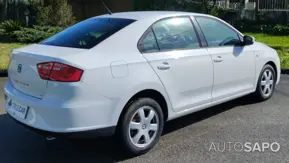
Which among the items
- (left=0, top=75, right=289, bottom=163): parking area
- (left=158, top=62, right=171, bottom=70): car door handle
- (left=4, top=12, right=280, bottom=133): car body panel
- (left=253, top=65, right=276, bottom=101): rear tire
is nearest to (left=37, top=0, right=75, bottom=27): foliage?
(left=0, top=75, right=289, bottom=163): parking area

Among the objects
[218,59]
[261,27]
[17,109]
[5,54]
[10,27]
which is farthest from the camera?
[261,27]

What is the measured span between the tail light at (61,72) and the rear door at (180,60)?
878 mm

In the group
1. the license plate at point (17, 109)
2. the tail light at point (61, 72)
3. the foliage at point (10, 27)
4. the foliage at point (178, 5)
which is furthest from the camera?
the foliage at point (178, 5)

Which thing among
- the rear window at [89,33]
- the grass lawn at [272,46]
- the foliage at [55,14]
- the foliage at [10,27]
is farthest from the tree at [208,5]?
the rear window at [89,33]

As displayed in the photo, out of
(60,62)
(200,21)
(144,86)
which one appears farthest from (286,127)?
(60,62)

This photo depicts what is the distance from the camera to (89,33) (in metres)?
4.11

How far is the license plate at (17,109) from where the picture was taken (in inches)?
144

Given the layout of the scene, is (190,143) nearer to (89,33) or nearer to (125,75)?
(125,75)

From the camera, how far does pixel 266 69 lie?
5.85 meters

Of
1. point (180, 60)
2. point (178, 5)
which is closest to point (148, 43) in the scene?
point (180, 60)

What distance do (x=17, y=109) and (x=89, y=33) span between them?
3.74 feet

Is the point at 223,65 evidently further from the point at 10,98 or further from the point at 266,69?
the point at 10,98

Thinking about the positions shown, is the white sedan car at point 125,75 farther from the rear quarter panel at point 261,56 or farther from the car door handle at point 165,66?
the rear quarter panel at point 261,56

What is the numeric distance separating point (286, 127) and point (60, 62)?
3113 millimetres
